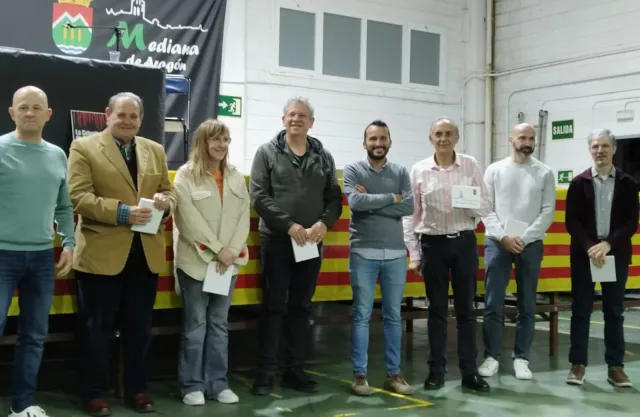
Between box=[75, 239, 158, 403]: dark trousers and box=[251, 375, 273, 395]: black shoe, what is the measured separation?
23.9 inches

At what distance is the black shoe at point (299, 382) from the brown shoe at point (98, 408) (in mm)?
1003

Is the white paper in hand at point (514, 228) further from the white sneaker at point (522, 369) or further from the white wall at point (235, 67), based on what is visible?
the white wall at point (235, 67)

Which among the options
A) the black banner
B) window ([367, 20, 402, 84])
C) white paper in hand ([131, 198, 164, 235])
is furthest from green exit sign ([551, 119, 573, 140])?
white paper in hand ([131, 198, 164, 235])

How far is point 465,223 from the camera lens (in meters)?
3.86

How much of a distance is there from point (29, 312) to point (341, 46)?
7223 millimetres

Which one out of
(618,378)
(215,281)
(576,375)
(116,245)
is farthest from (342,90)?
(116,245)

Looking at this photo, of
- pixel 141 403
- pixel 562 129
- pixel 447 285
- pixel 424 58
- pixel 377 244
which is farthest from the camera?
pixel 424 58

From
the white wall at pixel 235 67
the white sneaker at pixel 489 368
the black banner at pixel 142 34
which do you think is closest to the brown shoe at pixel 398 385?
the white sneaker at pixel 489 368

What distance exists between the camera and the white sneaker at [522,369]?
4254 millimetres

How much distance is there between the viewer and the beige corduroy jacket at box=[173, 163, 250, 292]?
11.5ft

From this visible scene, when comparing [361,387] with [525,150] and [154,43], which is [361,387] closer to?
[525,150]

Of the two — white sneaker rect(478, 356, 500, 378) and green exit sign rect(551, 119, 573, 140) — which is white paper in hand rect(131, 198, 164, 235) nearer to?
white sneaker rect(478, 356, 500, 378)

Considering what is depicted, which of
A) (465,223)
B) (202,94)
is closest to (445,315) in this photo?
(465,223)

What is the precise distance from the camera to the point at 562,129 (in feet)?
31.8
